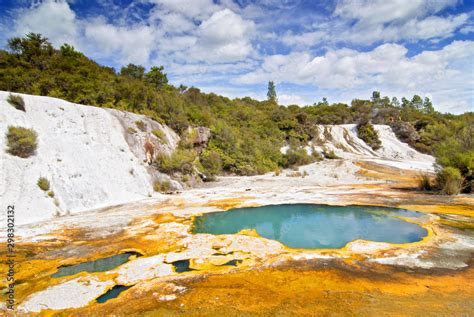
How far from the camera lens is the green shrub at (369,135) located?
3730 centimetres

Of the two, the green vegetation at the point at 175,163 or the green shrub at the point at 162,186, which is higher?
the green vegetation at the point at 175,163

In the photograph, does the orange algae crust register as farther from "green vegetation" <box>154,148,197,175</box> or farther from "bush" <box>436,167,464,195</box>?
"green vegetation" <box>154,148,197,175</box>

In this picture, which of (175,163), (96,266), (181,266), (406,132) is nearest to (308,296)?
(181,266)

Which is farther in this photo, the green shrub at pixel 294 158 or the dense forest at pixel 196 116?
the green shrub at pixel 294 158

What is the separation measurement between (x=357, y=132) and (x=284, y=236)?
3575 centimetres

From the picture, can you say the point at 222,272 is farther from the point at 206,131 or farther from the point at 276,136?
the point at 276,136

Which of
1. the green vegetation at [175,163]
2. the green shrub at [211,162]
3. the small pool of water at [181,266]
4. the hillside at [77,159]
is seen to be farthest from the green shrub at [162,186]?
the small pool of water at [181,266]

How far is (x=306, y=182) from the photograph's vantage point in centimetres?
1997

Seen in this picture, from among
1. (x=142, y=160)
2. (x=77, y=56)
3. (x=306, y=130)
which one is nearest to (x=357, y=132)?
(x=306, y=130)

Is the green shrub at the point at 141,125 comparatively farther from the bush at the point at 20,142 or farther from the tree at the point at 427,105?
the tree at the point at 427,105

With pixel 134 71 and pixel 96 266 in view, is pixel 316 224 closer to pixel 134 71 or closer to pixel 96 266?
pixel 96 266

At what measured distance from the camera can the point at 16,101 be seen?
43.4 feet

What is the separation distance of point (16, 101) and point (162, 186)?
816 cm

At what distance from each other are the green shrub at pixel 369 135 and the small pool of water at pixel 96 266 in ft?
122
